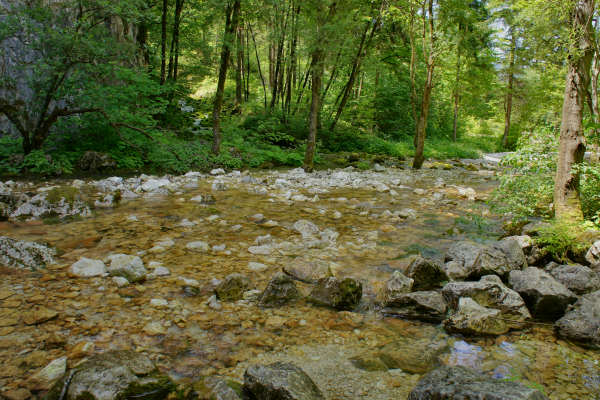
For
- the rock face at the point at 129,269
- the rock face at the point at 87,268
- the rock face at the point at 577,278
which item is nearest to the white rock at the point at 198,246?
the rock face at the point at 129,269

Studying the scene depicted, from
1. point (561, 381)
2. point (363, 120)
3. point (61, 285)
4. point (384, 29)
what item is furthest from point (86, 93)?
point (384, 29)

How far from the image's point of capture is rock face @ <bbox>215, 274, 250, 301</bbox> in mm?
3018

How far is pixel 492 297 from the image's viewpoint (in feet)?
10.00

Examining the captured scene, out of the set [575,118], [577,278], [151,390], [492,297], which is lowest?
[151,390]

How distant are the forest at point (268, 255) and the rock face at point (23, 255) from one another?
0.07 feet

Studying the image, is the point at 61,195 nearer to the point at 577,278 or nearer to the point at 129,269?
the point at 129,269

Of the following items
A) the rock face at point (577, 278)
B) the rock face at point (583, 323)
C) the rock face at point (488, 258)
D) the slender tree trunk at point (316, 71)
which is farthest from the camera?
the slender tree trunk at point (316, 71)

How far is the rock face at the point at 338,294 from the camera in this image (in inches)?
119

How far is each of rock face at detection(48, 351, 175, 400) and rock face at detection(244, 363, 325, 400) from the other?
1.56ft

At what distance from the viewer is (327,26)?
10.1 m

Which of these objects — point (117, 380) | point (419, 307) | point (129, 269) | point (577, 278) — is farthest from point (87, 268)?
point (577, 278)

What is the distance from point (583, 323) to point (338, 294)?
1944mm

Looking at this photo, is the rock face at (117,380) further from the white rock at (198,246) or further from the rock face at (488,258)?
the rock face at (488,258)

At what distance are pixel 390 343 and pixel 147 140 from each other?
924 cm
